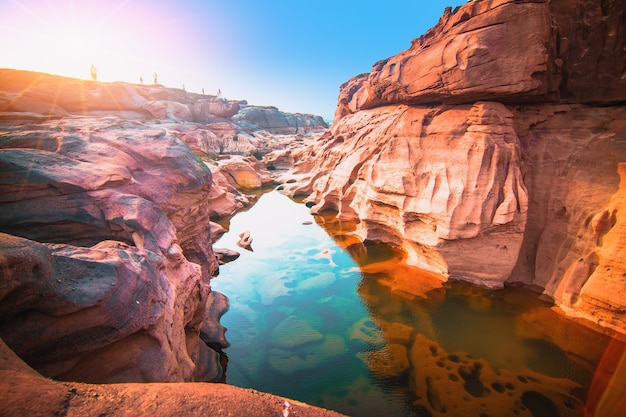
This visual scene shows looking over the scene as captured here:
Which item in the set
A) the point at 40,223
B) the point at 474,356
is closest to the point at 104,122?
the point at 40,223

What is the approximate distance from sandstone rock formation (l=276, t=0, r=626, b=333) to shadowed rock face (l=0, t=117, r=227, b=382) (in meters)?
8.13

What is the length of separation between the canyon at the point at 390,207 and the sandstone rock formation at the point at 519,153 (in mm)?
45

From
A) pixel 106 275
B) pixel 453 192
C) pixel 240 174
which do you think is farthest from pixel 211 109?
pixel 106 275

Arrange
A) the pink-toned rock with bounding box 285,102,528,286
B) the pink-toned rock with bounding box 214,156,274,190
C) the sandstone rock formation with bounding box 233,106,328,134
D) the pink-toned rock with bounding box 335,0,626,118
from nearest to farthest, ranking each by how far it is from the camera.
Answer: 1. the pink-toned rock with bounding box 335,0,626,118
2. the pink-toned rock with bounding box 285,102,528,286
3. the pink-toned rock with bounding box 214,156,274,190
4. the sandstone rock formation with bounding box 233,106,328,134

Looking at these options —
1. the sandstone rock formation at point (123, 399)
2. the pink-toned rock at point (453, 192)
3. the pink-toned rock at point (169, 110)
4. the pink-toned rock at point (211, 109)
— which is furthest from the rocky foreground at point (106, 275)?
the pink-toned rock at point (211, 109)

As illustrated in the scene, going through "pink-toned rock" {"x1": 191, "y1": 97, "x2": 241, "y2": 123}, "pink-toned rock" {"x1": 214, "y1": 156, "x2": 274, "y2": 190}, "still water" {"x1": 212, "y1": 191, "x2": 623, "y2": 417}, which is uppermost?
"pink-toned rock" {"x1": 191, "y1": 97, "x2": 241, "y2": 123}

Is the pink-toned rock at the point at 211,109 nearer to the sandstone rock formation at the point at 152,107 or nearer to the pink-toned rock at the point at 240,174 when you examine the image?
the sandstone rock formation at the point at 152,107

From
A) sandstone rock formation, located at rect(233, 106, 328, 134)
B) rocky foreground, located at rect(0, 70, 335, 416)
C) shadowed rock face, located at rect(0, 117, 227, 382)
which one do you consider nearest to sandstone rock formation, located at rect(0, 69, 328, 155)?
sandstone rock formation, located at rect(233, 106, 328, 134)

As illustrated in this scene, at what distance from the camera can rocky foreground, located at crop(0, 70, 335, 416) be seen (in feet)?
7.38

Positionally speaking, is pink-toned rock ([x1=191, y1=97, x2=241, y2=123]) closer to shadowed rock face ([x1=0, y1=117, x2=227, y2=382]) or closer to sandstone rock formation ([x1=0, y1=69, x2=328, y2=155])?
sandstone rock formation ([x1=0, y1=69, x2=328, y2=155])

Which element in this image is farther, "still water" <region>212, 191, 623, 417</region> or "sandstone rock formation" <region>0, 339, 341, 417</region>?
"still water" <region>212, 191, 623, 417</region>

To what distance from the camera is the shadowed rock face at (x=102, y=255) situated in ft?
9.57

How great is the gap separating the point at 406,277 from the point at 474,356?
3680 millimetres

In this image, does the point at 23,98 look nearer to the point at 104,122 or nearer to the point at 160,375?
the point at 104,122
